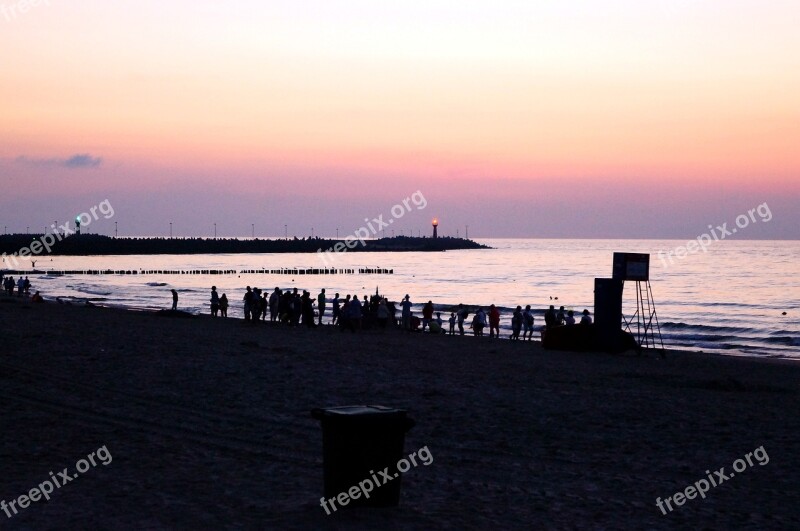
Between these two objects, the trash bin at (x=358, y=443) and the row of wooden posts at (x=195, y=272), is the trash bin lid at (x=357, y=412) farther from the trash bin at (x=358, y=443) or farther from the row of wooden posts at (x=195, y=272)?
the row of wooden posts at (x=195, y=272)

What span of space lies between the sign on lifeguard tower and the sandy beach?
2.44m

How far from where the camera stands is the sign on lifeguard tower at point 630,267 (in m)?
20.7

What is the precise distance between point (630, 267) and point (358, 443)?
15615mm

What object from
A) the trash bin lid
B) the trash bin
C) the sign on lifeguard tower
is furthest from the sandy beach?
the sign on lifeguard tower

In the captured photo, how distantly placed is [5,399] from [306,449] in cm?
515


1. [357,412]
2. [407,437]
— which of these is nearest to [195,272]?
[407,437]

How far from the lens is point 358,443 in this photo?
21.0ft

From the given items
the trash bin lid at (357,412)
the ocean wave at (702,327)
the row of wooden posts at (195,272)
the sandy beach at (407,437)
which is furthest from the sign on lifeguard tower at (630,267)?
the row of wooden posts at (195,272)

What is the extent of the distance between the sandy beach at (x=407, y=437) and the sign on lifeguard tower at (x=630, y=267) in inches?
95.9

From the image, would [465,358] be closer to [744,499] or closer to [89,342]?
[89,342]

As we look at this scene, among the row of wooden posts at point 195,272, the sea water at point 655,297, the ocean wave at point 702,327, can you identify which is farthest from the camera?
the row of wooden posts at point 195,272

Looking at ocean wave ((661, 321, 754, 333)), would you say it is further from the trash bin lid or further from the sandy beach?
the trash bin lid

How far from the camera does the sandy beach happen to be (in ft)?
22.8

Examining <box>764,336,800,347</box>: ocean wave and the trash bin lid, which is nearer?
the trash bin lid
